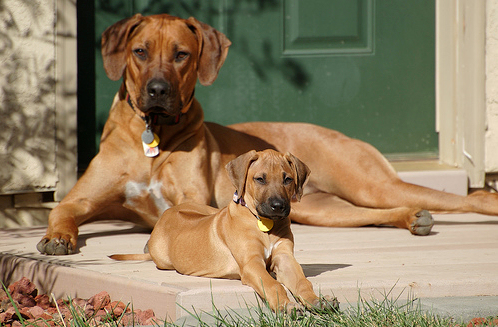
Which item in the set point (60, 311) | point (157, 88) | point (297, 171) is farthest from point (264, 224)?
point (157, 88)

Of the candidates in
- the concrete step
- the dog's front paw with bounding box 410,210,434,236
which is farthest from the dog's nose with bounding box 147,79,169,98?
the dog's front paw with bounding box 410,210,434,236

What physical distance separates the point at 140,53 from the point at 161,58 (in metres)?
0.15

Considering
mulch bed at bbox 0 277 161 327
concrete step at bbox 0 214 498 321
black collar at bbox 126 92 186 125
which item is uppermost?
black collar at bbox 126 92 186 125

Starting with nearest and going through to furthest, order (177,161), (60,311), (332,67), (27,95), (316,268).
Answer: (60,311)
(316,268)
(177,161)
(27,95)
(332,67)

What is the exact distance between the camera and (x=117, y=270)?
3312mm

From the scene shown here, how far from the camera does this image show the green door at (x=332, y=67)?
5512 mm

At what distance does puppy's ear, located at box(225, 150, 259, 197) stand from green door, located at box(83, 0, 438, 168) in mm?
2558

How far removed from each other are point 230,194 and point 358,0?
2.04 m

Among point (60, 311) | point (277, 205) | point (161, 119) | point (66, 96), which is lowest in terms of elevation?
point (60, 311)

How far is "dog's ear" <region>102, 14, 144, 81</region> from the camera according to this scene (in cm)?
428

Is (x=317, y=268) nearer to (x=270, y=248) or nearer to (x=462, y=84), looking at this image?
(x=270, y=248)

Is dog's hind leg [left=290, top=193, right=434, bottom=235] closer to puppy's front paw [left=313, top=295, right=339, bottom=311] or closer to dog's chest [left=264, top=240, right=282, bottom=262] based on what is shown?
dog's chest [left=264, top=240, right=282, bottom=262]

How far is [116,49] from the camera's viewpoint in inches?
169

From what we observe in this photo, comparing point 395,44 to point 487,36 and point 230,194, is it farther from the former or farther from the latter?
point 230,194
